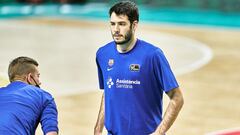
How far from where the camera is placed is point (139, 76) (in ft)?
20.2

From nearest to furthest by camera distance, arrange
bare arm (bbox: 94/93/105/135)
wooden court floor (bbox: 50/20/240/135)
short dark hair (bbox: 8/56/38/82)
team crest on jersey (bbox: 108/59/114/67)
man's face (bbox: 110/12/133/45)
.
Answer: short dark hair (bbox: 8/56/38/82) → man's face (bbox: 110/12/133/45) → team crest on jersey (bbox: 108/59/114/67) → bare arm (bbox: 94/93/105/135) → wooden court floor (bbox: 50/20/240/135)

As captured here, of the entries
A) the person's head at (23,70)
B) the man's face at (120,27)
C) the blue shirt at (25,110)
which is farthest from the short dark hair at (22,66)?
the man's face at (120,27)

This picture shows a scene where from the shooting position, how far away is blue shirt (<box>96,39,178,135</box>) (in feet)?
20.1

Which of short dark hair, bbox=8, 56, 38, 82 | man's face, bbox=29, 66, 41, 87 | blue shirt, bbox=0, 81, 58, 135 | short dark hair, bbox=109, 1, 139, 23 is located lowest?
blue shirt, bbox=0, 81, 58, 135

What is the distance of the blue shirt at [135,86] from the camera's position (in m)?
6.11

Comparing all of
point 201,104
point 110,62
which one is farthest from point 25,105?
point 201,104

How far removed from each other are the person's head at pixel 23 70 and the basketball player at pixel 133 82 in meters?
0.85

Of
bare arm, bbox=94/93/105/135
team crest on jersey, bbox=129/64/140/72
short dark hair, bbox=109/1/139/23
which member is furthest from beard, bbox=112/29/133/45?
bare arm, bbox=94/93/105/135

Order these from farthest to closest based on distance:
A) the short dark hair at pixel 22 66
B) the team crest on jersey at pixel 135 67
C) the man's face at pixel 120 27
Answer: the team crest on jersey at pixel 135 67 → the man's face at pixel 120 27 → the short dark hair at pixel 22 66

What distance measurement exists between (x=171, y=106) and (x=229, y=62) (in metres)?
11.7

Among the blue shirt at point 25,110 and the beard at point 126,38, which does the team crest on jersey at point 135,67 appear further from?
the blue shirt at point 25,110

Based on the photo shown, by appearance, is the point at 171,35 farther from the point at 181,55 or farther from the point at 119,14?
the point at 119,14

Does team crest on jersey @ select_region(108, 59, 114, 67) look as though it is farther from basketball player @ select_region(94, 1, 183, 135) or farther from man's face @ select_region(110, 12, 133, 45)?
man's face @ select_region(110, 12, 133, 45)

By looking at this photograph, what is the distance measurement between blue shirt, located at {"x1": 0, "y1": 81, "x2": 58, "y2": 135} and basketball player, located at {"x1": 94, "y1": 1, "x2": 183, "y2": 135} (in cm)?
93
